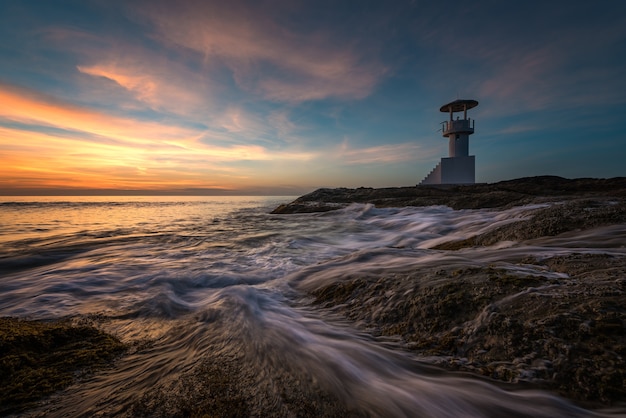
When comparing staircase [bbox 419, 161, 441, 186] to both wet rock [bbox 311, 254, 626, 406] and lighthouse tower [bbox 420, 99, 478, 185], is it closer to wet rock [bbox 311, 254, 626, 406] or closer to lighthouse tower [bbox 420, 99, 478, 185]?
lighthouse tower [bbox 420, 99, 478, 185]

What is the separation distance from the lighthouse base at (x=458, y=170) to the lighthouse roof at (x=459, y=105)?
18.6 ft

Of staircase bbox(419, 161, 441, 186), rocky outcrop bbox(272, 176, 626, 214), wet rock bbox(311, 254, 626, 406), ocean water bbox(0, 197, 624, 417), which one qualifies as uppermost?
staircase bbox(419, 161, 441, 186)

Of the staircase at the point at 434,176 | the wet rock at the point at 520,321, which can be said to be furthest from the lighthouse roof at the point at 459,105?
the wet rock at the point at 520,321

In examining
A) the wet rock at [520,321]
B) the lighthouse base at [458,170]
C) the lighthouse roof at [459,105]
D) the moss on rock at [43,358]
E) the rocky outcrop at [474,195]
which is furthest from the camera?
the lighthouse roof at [459,105]

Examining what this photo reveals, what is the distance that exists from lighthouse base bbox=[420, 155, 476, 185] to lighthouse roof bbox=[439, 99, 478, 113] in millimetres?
5683

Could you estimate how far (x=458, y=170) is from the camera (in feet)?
92.7

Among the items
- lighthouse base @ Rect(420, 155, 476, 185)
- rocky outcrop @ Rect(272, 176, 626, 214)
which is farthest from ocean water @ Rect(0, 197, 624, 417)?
lighthouse base @ Rect(420, 155, 476, 185)

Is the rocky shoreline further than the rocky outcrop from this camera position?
No

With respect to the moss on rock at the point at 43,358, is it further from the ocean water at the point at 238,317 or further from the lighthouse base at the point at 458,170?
the lighthouse base at the point at 458,170

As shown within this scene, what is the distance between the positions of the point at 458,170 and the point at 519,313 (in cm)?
2980

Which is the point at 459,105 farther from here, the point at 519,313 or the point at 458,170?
the point at 519,313

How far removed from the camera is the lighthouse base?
28.1 m

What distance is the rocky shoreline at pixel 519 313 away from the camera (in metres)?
1.69

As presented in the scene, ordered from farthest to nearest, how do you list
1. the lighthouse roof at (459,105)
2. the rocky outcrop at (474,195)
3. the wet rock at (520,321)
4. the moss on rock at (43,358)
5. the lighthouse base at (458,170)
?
the lighthouse roof at (459,105), the lighthouse base at (458,170), the rocky outcrop at (474,195), the moss on rock at (43,358), the wet rock at (520,321)
